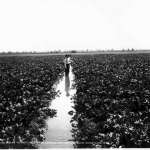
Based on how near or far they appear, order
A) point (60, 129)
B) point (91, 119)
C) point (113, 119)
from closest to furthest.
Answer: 1. point (113, 119)
2. point (60, 129)
3. point (91, 119)

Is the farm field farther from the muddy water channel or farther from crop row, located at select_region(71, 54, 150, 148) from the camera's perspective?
the muddy water channel

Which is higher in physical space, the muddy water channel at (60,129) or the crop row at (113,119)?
the crop row at (113,119)

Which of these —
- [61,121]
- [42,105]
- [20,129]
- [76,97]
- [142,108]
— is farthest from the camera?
[76,97]

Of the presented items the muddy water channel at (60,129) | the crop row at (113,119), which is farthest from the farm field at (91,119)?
the muddy water channel at (60,129)

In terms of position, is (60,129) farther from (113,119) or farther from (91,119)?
(113,119)

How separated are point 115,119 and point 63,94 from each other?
5.76m

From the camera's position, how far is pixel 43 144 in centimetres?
746

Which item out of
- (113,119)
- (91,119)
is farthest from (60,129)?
(113,119)

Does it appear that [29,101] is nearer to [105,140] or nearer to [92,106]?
[92,106]

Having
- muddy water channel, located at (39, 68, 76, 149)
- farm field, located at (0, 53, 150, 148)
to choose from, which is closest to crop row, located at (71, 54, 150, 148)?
farm field, located at (0, 53, 150, 148)

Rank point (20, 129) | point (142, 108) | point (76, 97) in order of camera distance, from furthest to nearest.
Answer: point (76, 97)
point (142, 108)
point (20, 129)

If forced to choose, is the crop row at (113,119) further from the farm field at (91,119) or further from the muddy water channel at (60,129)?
the muddy water channel at (60,129)

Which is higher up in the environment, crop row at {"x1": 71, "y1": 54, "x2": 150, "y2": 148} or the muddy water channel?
crop row at {"x1": 71, "y1": 54, "x2": 150, "y2": 148}

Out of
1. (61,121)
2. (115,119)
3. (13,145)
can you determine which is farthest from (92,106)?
(13,145)
